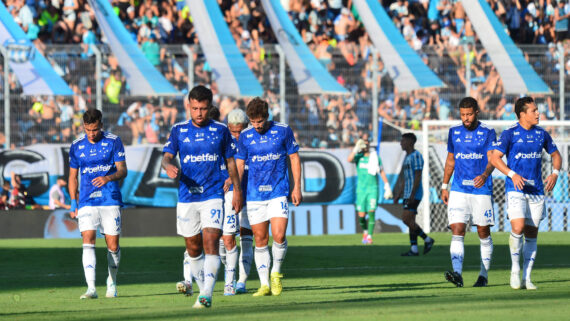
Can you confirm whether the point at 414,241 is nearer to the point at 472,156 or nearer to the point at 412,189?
the point at 412,189

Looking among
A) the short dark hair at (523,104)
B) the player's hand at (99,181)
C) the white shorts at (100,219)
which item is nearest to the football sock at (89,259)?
the white shorts at (100,219)

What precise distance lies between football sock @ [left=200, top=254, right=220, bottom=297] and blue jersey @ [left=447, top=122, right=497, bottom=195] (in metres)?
3.54

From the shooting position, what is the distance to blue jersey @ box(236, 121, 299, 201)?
408 inches

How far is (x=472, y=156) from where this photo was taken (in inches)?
439

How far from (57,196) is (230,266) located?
13752 mm

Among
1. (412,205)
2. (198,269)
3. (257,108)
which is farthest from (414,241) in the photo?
(198,269)

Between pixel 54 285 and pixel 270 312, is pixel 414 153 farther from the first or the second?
pixel 270 312

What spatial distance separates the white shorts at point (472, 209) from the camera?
1113 cm

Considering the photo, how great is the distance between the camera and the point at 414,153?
17531 mm

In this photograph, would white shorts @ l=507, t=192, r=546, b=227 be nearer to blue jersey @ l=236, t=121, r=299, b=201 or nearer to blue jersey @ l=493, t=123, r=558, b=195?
blue jersey @ l=493, t=123, r=558, b=195

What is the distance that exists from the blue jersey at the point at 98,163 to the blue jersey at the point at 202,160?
1.81m

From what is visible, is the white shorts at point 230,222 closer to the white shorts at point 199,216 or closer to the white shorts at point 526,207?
the white shorts at point 199,216

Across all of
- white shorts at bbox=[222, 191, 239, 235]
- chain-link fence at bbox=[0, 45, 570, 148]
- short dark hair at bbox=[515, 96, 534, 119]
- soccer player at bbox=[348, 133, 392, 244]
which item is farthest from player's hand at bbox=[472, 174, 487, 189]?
chain-link fence at bbox=[0, 45, 570, 148]

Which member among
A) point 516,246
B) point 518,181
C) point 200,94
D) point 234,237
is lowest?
point 516,246
